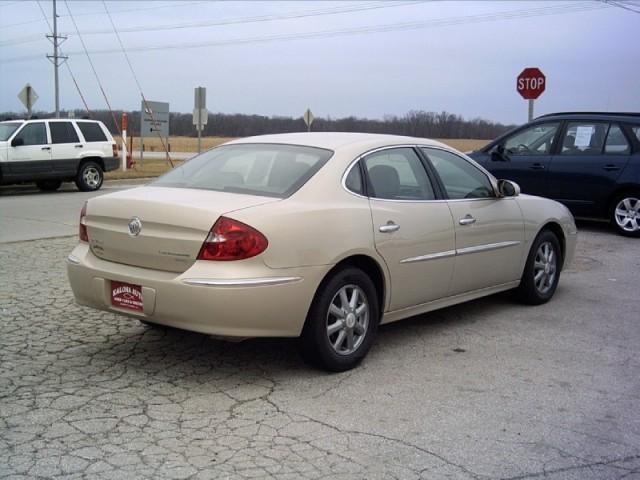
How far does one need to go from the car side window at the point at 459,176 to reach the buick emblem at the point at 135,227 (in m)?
2.38

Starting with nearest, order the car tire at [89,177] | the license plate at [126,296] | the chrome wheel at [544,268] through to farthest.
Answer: the license plate at [126,296] < the chrome wheel at [544,268] < the car tire at [89,177]

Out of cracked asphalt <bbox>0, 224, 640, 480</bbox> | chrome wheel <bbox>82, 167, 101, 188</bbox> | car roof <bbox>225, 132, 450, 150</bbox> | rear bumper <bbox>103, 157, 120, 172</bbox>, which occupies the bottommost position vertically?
chrome wheel <bbox>82, 167, 101, 188</bbox>

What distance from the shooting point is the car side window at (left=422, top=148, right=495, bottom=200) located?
237 inches

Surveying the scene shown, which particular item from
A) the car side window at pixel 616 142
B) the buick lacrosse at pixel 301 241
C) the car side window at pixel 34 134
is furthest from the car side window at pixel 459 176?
the car side window at pixel 34 134

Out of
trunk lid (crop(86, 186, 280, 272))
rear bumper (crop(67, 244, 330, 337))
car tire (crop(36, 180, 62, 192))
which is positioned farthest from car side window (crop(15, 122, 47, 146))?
rear bumper (crop(67, 244, 330, 337))

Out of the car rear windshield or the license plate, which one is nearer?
the license plate

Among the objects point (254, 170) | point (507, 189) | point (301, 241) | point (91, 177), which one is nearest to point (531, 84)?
point (91, 177)

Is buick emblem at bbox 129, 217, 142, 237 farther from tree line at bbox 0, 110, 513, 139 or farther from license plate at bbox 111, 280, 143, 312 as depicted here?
tree line at bbox 0, 110, 513, 139

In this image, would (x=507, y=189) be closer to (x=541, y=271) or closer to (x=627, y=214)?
(x=541, y=271)

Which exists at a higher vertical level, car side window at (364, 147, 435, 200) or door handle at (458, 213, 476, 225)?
car side window at (364, 147, 435, 200)

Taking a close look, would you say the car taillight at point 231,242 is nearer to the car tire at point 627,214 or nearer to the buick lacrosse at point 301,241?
the buick lacrosse at point 301,241

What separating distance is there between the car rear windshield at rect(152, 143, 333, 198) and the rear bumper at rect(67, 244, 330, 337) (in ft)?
2.01

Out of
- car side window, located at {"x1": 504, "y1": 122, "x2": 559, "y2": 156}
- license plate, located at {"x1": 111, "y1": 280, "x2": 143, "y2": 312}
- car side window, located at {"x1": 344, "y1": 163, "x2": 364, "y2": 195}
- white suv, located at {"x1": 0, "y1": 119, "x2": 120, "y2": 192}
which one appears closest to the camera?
license plate, located at {"x1": 111, "y1": 280, "x2": 143, "y2": 312}

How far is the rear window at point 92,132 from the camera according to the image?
763 inches
